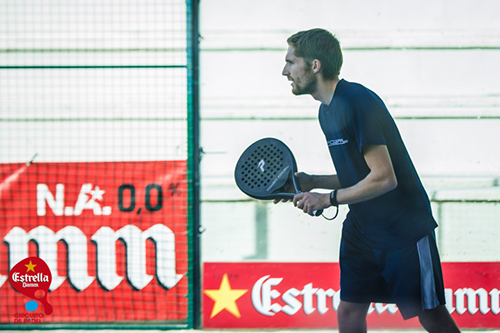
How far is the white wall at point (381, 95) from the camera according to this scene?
2.69 metres

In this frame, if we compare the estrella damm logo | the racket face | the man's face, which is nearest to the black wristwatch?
the racket face

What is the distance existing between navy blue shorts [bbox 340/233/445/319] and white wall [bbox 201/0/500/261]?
63cm

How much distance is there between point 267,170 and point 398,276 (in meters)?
0.76

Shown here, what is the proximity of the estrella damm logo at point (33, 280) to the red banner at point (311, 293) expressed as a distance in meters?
1.02

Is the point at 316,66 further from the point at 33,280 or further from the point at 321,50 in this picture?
the point at 33,280

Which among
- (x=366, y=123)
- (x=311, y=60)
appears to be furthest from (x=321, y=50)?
(x=366, y=123)

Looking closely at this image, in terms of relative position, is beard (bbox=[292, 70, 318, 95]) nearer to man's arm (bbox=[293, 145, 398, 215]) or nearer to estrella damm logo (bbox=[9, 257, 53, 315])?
man's arm (bbox=[293, 145, 398, 215])

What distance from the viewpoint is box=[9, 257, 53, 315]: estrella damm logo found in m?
2.77

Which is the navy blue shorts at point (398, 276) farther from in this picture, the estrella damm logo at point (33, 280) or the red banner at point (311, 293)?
the estrella damm logo at point (33, 280)

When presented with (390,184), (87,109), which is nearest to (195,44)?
(87,109)

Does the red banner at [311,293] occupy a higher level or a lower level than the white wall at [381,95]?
lower

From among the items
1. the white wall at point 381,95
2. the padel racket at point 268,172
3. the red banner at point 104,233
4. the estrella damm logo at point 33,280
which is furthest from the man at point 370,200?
the estrella damm logo at point 33,280

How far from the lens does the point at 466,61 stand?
271 cm

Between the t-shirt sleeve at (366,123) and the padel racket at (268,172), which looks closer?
the t-shirt sleeve at (366,123)
